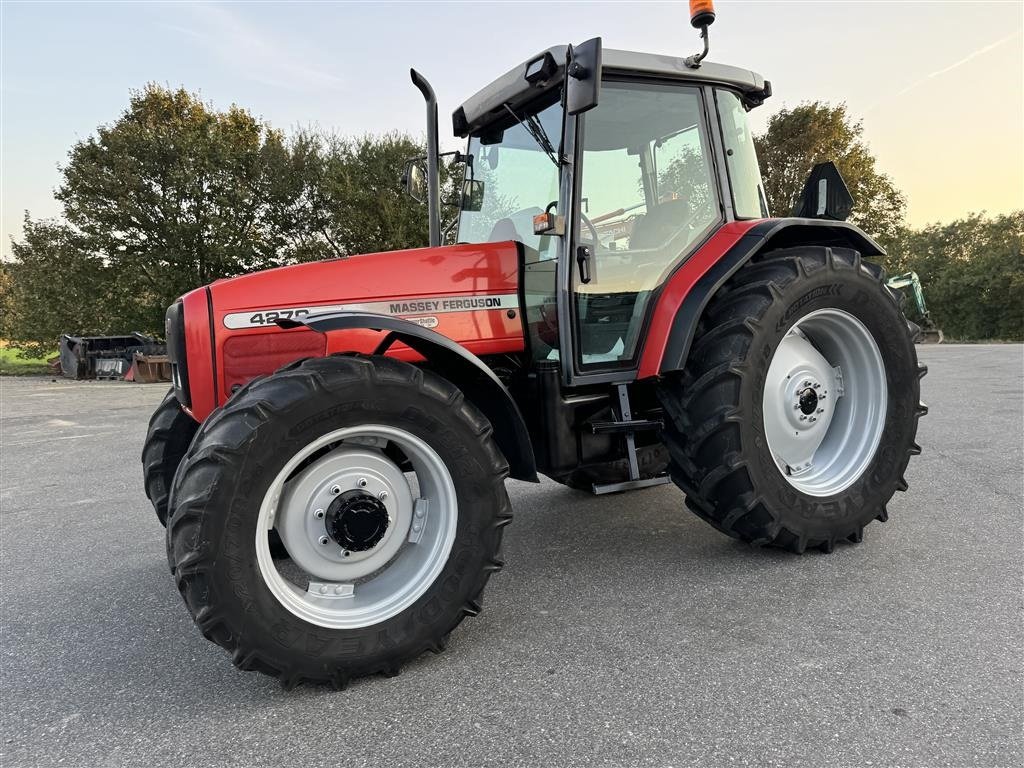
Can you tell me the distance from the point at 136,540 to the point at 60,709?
1.95 m

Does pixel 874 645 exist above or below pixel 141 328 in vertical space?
below

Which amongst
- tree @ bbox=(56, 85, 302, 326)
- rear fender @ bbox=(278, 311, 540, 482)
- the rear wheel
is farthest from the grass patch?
the rear wheel

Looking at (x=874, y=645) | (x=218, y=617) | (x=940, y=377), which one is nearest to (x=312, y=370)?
(x=218, y=617)

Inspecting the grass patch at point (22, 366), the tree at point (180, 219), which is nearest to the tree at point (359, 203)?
the tree at point (180, 219)

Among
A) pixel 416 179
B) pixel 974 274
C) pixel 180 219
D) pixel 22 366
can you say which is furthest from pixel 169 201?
pixel 974 274

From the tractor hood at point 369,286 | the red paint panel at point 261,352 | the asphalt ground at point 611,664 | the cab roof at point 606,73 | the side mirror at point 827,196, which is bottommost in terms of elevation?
the asphalt ground at point 611,664

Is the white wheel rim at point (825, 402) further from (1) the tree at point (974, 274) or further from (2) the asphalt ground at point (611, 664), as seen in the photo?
(1) the tree at point (974, 274)

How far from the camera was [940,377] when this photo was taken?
10422 mm

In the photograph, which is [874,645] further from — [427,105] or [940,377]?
[940,377]

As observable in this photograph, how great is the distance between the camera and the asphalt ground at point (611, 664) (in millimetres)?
1869

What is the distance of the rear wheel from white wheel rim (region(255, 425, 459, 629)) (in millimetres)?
1206

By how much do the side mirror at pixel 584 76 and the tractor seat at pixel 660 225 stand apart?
0.81m

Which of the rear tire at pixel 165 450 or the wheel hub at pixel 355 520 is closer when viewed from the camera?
the wheel hub at pixel 355 520

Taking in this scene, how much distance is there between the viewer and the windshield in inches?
122
